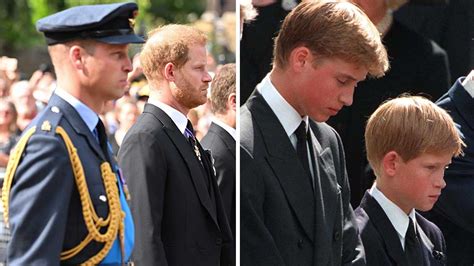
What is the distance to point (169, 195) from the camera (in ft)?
Result: 14.1

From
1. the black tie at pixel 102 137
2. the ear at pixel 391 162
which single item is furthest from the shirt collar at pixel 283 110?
the black tie at pixel 102 137

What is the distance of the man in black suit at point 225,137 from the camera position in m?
4.88

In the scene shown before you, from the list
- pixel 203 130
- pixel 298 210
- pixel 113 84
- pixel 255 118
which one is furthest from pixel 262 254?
pixel 203 130

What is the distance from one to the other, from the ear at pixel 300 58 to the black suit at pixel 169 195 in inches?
29.8

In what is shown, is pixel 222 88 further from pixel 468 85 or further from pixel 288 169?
pixel 288 169

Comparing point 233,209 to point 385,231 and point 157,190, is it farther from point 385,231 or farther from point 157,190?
point 385,231

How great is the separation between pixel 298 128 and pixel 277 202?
25cm

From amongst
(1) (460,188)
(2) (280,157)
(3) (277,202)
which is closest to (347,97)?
(2) (280,157)

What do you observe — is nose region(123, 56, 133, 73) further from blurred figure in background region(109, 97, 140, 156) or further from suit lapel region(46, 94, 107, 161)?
blurred figure in background region(109, 97, 140, 156)

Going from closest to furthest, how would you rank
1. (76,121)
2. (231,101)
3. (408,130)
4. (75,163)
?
(75,163), (76,121), (408,130), (231,101)

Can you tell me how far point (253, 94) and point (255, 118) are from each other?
84mm

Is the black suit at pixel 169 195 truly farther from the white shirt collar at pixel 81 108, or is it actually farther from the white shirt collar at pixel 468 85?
the white shirt collar at pixel 468 85

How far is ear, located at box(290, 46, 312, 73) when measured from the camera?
147 inches

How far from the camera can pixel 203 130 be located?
30.2 feet
